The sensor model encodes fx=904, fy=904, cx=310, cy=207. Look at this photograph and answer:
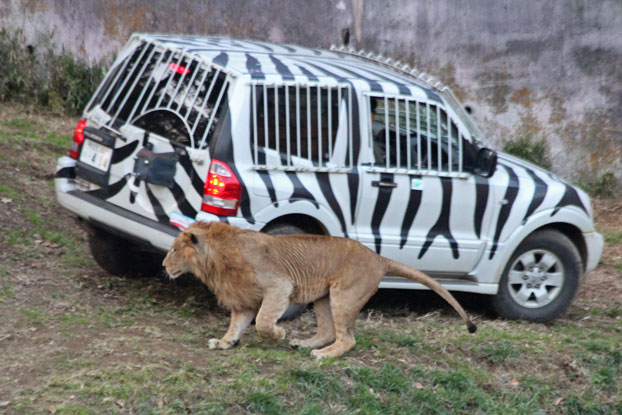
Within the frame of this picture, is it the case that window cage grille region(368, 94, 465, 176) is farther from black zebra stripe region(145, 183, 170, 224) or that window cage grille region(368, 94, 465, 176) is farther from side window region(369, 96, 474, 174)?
black zebra stripe region(145, 183, 170, 224)

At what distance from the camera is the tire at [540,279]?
7.37 metres

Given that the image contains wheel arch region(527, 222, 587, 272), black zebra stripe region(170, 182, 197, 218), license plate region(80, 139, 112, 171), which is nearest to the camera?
black zebra stripe region(170, 182, 197, 218)

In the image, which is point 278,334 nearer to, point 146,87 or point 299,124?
point 299,124

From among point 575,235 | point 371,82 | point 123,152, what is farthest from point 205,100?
point 575,235

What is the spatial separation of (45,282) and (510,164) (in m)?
3.91

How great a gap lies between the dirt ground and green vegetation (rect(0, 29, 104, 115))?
4.40 feet

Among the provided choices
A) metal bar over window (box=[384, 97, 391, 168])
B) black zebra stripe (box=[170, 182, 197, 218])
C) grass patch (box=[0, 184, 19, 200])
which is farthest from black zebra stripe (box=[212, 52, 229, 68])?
grass patch (box=[0, 184, 19, 200])

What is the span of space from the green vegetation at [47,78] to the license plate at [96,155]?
4.98 metres

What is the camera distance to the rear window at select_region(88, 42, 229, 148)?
6324 millimetres

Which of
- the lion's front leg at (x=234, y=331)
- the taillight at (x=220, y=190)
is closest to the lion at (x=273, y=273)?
the lion's front leg at (x=234, y=331)

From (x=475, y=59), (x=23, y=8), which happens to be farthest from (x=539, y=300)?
(x=23, y=8)

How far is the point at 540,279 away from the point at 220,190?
2953 mm

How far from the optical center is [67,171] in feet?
22.7

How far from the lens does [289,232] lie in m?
6.52
